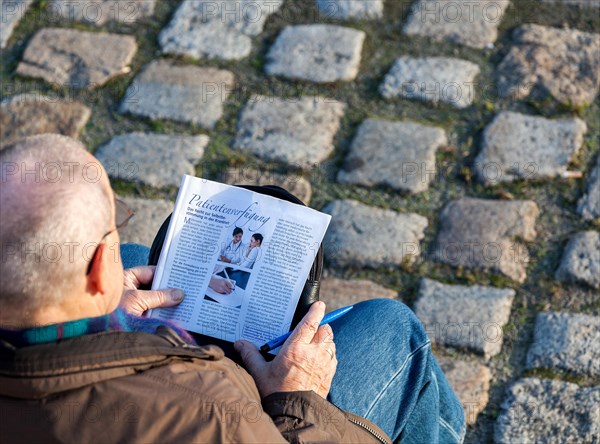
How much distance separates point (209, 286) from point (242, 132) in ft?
4.86

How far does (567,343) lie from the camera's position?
2.69 meters

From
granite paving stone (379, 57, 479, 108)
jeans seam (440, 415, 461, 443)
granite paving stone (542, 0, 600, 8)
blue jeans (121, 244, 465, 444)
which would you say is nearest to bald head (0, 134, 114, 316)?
blue jeans (121, 244, 465, 444)

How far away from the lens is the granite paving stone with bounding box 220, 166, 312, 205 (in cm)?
323

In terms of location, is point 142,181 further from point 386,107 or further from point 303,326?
point 303,326

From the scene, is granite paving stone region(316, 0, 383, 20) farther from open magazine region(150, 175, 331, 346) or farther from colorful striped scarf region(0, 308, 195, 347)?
colorful striped scarf region(0, 308, 195, 347)

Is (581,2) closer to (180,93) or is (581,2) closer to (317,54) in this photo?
(317,54)

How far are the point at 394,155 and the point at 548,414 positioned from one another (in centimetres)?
121

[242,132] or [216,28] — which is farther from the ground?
[216,28]

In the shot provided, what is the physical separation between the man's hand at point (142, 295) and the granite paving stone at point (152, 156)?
1244 millimetres

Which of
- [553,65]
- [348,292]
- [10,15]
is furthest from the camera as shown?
[10,15]

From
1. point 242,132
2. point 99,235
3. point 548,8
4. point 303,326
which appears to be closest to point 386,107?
point 242,132

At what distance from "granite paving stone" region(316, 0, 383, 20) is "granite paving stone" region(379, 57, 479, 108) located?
329mm

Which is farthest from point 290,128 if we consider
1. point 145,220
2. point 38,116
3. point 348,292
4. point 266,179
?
point 38,116

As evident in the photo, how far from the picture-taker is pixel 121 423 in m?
1.48
